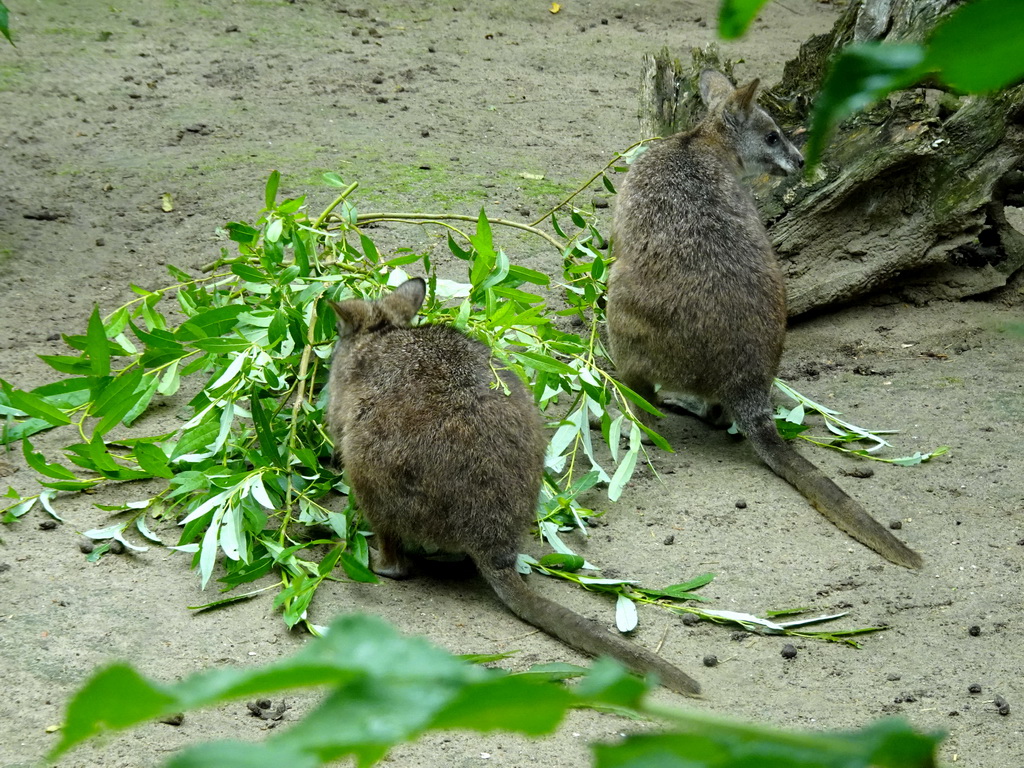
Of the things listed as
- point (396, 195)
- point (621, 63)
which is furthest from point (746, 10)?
point (621, 63)

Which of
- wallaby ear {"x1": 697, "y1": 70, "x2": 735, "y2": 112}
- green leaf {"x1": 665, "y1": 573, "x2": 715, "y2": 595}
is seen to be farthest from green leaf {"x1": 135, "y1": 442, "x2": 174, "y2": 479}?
wallaby ear {"x1": 697, "y1": 70, "x2": 735, "y2": 112}

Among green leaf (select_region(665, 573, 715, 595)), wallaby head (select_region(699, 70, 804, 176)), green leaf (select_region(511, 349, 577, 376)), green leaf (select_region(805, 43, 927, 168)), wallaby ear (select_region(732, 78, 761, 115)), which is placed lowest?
green leaf (select_region(665, 573, 715, 595))

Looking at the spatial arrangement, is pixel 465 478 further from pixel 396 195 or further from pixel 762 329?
pixel 396 195

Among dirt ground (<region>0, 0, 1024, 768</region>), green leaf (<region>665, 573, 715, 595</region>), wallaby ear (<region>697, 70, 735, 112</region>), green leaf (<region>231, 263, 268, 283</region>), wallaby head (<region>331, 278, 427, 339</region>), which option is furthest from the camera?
wallaby ear (<region>697, 70, 735, 112</region>)

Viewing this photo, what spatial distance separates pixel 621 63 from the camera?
9.81 m

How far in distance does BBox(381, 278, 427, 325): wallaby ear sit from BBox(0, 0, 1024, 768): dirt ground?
3.58 feet

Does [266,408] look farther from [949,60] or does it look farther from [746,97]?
[949,60]

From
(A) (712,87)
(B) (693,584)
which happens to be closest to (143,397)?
(B) (693,584)

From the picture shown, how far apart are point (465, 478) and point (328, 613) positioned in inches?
27.0

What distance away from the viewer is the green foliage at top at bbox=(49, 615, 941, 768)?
420 millimetres

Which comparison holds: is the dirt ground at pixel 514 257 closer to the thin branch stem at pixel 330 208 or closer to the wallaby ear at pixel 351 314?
the wallaby ear at pixel 351 314

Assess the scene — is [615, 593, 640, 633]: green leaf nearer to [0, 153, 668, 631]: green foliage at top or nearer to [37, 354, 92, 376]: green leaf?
[0, 153, 668, 631]: green foliage at top

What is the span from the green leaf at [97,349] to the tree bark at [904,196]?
3.71 meters

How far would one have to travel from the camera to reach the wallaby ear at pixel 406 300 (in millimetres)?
4406
